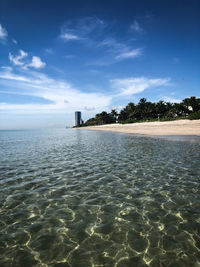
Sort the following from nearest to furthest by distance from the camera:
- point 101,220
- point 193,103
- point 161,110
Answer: point 101,220 < point 193,103 < point 161,110

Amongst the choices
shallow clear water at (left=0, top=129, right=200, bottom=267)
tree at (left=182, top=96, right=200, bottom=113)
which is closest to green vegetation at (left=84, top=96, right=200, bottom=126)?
tree at (left=182, top=96, right=200, bottom=113)

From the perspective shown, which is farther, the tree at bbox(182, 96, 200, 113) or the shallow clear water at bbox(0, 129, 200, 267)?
the tree at bbox(182, 96, 200, 113)

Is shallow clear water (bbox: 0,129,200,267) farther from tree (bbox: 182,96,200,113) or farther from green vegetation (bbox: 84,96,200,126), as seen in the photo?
tree (bbox: 182,96,200,113)

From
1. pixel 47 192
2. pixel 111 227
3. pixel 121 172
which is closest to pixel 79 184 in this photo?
pixel 47 192

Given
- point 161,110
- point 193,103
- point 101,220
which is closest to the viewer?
point 101,220

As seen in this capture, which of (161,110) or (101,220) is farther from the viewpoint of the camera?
(161,110)

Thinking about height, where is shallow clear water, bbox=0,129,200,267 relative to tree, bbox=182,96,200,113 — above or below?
below

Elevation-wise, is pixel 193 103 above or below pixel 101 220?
above

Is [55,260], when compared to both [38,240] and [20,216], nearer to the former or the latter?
[38,240]

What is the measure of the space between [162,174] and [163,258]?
8078 mm

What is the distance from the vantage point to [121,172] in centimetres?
1325

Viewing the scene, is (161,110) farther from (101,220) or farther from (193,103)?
(101,220)

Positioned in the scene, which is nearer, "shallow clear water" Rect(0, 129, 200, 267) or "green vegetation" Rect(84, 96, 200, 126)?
"shallow clear water" Rect(0, 129, 200, 267)

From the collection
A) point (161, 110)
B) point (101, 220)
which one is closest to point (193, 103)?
point (161, 110)
